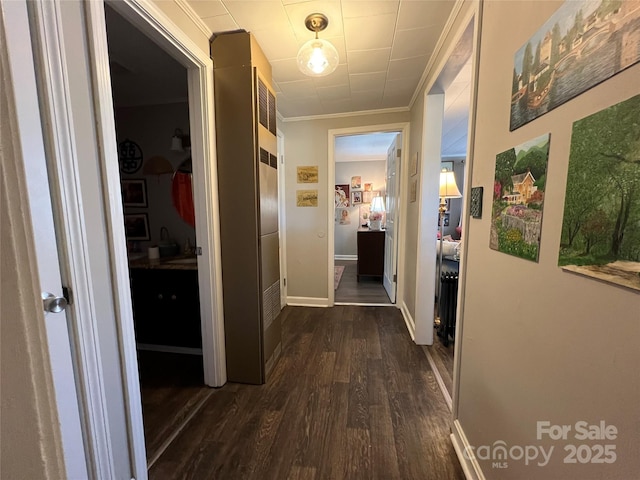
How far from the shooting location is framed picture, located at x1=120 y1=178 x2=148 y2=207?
2633 mm

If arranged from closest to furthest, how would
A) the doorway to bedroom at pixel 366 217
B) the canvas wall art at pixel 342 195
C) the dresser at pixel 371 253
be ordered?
the doorway to bedroom at pixel 366 217, the dresser at pixel 371 253, the canvas wall art at pixel 342 195

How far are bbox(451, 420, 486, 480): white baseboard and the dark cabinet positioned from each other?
2000mm

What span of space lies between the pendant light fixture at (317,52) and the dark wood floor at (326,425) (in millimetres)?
2168

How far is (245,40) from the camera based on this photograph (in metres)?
1.66

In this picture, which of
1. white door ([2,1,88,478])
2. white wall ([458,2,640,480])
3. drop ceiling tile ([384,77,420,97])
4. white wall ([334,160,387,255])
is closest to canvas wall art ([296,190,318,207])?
drop ceiling tile ([384,77,420,97])

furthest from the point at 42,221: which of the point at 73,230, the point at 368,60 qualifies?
A: the point at 368,60

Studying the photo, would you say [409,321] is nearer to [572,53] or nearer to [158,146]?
[572,53]

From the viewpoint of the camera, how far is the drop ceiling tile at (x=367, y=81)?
7.36ft

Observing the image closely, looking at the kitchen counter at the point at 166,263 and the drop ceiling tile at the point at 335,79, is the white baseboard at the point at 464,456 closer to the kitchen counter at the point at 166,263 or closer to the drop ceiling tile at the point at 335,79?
the kitchen counter at the point at 166,263

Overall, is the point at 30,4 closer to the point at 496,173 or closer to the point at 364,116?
the point at 496,173

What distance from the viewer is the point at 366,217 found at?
6.25m

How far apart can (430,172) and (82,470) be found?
2.69m

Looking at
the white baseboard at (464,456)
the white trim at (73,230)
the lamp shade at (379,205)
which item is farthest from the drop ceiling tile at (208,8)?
the lamp shade at (379,205)

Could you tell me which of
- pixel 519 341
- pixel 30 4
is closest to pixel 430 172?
pixel 519 341
